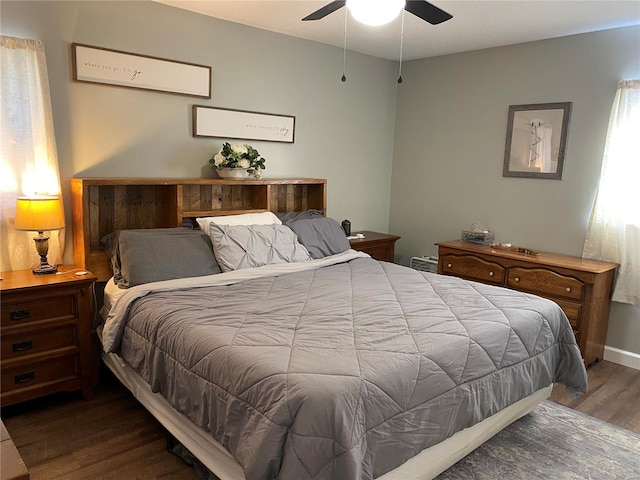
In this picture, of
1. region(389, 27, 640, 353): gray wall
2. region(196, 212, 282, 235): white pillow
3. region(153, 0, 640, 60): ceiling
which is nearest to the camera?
region(153, 0, 640, 60): ceiling

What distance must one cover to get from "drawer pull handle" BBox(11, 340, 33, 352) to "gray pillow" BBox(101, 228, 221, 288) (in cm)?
55

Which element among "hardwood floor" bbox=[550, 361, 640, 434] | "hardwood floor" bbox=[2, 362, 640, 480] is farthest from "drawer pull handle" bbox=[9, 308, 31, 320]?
"hardwood floor" bbox=[550, 361, 640, 434]

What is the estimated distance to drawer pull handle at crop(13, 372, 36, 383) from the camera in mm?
2586

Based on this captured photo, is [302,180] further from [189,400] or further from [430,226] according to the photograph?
[189,400]

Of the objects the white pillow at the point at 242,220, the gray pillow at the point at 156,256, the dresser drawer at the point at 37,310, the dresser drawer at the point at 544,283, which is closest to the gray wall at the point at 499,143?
the dresser drawer at the point at 544,283

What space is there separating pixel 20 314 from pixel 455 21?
3433 mm

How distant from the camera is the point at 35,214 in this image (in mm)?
2652

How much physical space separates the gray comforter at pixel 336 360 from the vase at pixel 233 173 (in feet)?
3.16

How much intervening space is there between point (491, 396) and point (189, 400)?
1356mm

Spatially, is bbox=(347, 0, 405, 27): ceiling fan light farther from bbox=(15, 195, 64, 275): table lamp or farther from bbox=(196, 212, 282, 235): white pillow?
bbox=(15, 195, 64, 275): table lamp

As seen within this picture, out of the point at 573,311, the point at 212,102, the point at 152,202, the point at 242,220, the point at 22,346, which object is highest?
the point at 212,102

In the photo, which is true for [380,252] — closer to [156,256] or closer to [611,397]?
[611,397]

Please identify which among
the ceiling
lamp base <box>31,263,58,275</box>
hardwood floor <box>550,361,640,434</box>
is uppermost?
the ceiling

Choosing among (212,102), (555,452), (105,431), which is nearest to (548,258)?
(555,452)
